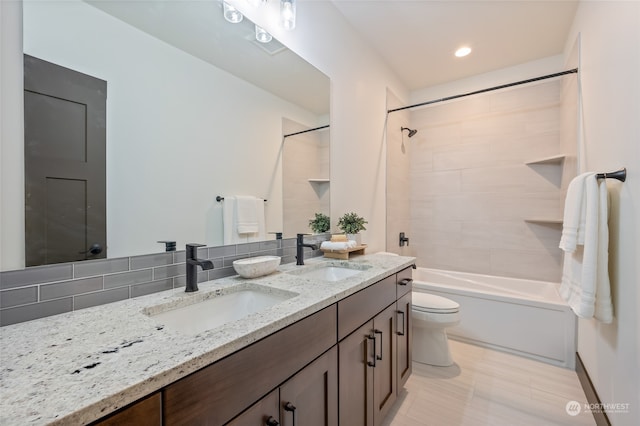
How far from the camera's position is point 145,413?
0.52m

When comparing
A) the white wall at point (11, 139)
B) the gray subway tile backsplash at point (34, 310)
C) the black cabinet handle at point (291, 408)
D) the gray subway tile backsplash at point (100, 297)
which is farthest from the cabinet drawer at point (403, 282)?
the white wall at point (11, 139)

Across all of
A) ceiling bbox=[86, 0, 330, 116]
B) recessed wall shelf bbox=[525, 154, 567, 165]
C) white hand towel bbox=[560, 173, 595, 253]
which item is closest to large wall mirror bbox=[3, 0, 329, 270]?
ceiling bbox=[86, 0, 330, 116]

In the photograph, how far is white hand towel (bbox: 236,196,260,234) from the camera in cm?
144

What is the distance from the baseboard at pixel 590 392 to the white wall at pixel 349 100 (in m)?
1.63

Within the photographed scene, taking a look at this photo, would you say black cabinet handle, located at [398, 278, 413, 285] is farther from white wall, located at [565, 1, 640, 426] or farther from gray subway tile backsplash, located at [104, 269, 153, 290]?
gray subway tile backsplash, located at [104, 269, 153, 290]

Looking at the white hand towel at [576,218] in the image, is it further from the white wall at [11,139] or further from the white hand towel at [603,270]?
the white wall at [11,139]

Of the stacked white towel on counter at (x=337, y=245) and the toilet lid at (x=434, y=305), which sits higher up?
the stacked white towel on counter at (x=337, y=245)

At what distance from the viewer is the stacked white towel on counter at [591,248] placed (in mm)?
1351

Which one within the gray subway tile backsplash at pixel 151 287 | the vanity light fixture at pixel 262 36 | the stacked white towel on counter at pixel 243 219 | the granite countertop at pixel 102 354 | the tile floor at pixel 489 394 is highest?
the vanity light fixture at pixel 262 36

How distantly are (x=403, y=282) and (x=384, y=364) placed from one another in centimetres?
48

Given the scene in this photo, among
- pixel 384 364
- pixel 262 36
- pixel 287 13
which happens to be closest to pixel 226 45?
pixel 262 36

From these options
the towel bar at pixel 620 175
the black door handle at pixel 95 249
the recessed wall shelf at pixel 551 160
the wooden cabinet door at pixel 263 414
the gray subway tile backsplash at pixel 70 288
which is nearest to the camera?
the wooden cabinet door at pixel 263 414

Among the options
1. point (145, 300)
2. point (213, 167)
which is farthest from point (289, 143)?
point (145, 300)

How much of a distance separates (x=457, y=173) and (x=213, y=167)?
2.88 metres
